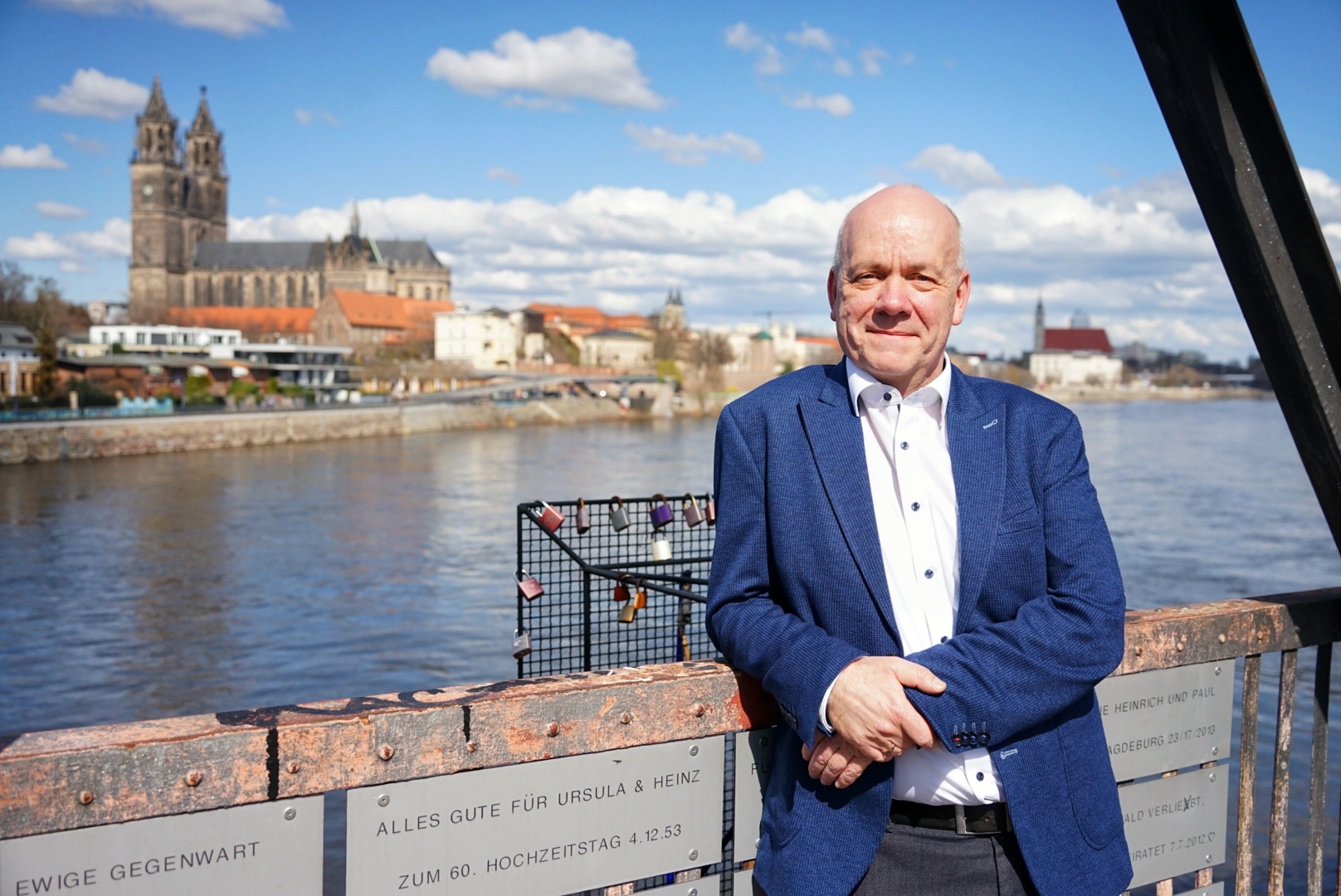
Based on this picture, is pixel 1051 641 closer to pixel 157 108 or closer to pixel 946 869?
pixel 946 869

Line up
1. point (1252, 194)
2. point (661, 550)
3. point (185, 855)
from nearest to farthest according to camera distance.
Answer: point (185, 855) < point (1252, 194) < point (661, 550)

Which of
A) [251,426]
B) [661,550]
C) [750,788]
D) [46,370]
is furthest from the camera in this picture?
[46,370]

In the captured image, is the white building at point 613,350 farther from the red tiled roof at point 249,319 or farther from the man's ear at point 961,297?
the man's ear at point 961,297

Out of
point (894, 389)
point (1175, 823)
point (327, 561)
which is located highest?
point (894, 389)

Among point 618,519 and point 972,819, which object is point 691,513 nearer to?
point 618,519

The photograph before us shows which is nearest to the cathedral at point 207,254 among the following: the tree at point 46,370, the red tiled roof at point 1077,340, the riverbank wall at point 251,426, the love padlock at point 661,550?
the riverbank wall at point 251,426

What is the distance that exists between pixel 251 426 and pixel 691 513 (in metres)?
47.5

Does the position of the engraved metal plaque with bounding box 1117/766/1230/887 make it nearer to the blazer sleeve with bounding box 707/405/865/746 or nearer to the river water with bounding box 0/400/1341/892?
the blazer sleeve with bounding box 707/405/865/746

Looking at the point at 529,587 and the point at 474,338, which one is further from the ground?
the point at 474,338

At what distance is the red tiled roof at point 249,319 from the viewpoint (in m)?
109

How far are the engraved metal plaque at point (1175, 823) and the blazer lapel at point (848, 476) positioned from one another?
948 millimetres

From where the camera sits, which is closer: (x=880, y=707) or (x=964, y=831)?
(x=880, y=707)

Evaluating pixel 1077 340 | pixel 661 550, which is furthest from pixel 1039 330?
pixel 661 550

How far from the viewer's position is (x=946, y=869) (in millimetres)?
1783
